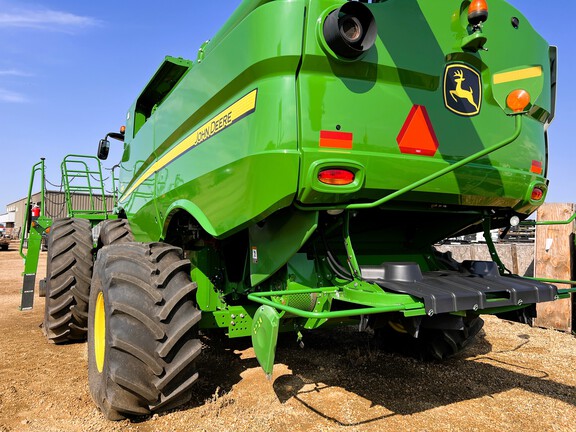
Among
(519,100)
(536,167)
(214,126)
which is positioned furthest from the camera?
(536,167)

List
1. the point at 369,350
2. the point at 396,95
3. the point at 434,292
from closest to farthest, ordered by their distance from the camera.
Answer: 1. the point at 434,292
2. the point at 396,95
3. the point at 369,350

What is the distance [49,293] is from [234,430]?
2.90 metres

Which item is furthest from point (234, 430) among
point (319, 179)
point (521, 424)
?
point (521, 424)

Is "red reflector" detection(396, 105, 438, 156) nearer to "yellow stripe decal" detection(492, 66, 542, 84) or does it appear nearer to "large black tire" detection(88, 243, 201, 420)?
"yellow stripe decal" detection(492, 66, 542, 84)

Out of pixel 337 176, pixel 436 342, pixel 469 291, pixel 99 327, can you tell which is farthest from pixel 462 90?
pixel 99 327

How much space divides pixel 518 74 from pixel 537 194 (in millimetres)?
1077

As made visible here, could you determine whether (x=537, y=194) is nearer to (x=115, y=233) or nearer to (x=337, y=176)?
(x=337, y=176)

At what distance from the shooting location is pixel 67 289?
4605 mm

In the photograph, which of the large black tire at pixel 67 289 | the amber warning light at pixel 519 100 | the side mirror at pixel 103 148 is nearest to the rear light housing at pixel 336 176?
the amber warning light at pixel 519 100

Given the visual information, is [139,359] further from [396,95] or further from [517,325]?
[517,325]

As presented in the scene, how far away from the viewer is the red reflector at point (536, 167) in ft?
9.92

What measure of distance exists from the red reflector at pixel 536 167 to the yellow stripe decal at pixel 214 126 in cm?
197

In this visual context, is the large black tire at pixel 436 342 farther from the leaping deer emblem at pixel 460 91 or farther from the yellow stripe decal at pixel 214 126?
the yellow stripe decal at pixel 214 126

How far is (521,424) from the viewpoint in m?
2.85
